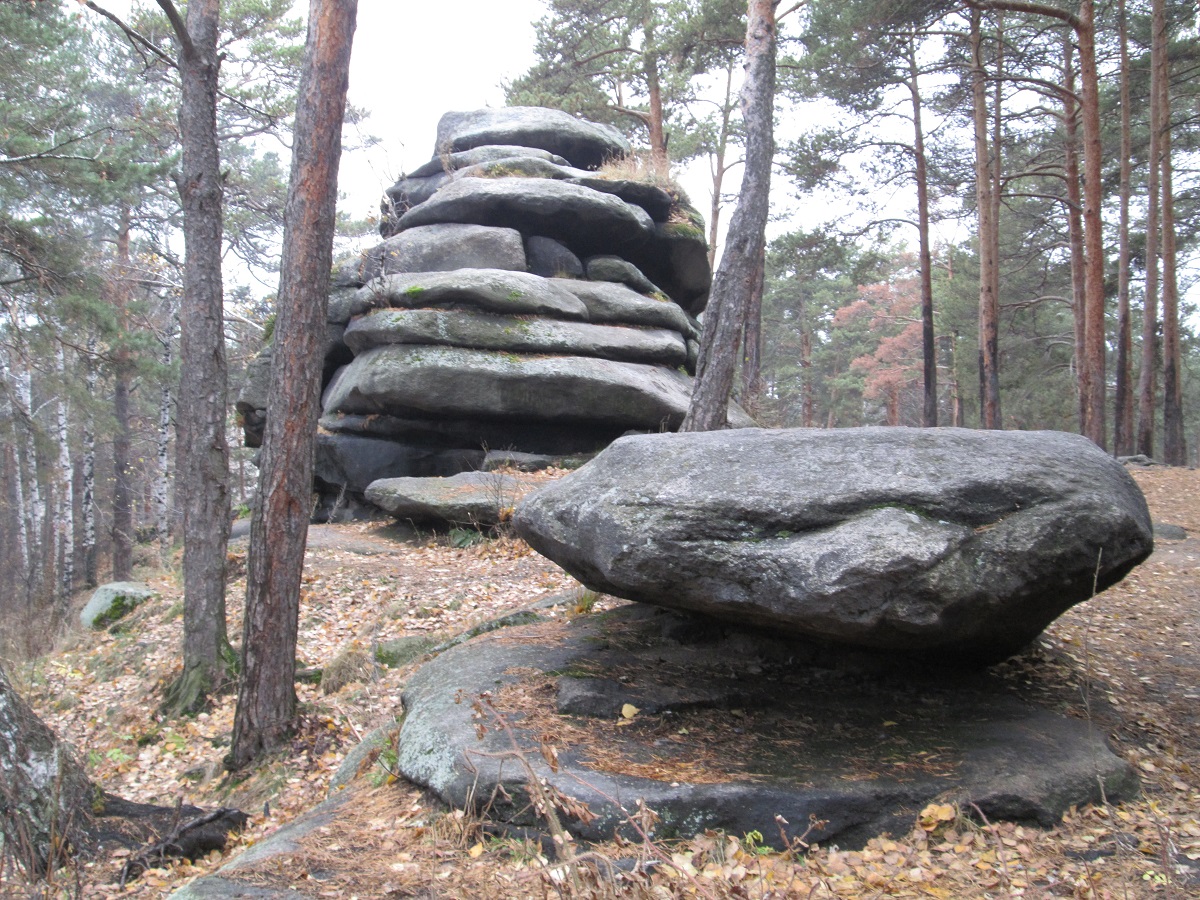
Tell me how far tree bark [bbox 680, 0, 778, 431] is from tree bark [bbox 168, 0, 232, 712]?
16.7ft

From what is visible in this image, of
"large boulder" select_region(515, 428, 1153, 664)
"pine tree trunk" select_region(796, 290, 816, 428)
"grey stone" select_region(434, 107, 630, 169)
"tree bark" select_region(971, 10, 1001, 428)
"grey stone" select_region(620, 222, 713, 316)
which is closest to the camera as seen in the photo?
"large boulder" select_region(515, 428, 1153, 664)

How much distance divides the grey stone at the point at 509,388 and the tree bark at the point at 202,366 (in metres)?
4.53

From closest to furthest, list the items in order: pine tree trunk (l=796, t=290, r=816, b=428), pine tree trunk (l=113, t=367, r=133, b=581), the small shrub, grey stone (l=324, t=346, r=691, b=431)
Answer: the small shrub < grey stone (l=324, t=346, r=691, b=431) < pine tree trunk (l=113, t=367, r=133, b=581) < pine tree trunk (l=796, t=290, r=816, b=428)

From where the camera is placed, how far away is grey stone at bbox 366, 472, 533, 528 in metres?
10.5

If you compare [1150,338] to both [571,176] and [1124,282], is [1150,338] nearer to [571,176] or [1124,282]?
[1124,282]

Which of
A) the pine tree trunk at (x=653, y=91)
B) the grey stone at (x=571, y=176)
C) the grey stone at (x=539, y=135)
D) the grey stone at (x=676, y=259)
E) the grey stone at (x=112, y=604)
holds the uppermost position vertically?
the pine tree trunk at (x=653, y=91)

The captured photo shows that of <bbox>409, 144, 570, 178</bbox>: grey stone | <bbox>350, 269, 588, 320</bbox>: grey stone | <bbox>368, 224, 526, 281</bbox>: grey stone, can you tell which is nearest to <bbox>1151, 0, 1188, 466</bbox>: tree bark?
<bbox>409, 144, 570, 178</bbox>: grey stone

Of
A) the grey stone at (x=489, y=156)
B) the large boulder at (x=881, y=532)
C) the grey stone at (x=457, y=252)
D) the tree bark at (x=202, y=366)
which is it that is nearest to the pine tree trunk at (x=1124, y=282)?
the grey stone at (x=489, y=156)

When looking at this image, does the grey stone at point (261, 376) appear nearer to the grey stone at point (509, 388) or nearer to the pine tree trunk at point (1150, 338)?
the grey stone at point (509, 388)

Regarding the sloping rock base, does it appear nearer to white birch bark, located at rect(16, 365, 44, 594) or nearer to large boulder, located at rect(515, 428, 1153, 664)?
large boulder, located at rect(515, 428, 1153, 664)

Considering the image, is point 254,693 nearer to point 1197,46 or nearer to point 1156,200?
point 1156,200

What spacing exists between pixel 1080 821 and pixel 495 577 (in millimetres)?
6536

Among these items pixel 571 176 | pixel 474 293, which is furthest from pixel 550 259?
pixel 474 293

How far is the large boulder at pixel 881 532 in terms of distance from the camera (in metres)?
3.60
